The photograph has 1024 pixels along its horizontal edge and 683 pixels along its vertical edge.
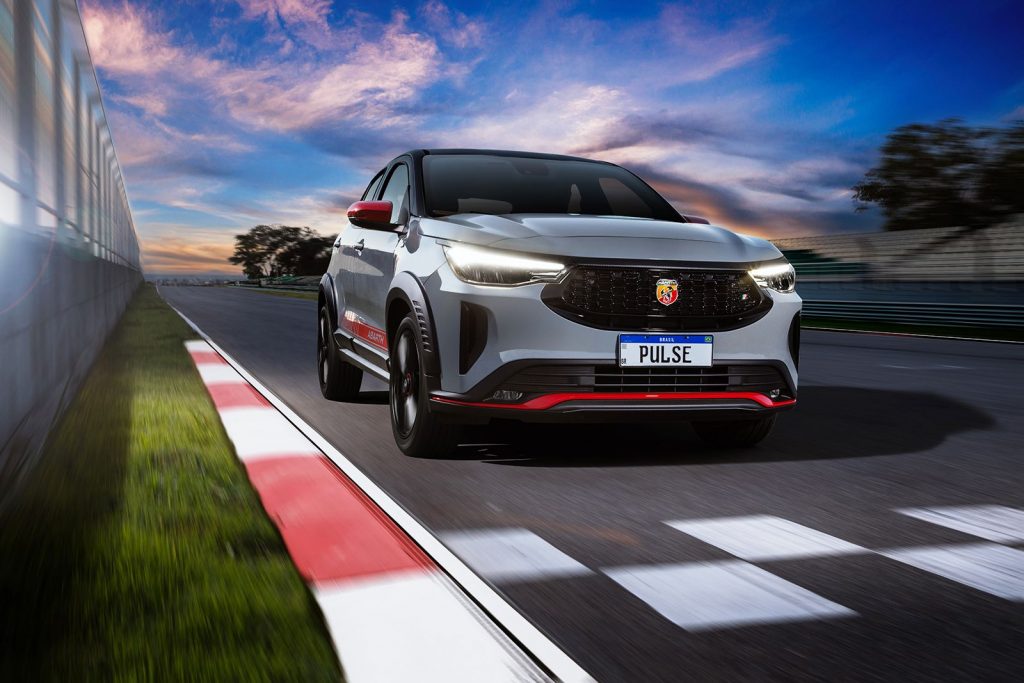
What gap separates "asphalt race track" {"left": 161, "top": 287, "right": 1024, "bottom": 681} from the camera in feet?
9.34

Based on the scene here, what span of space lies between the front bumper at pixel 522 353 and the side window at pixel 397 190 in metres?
1.47

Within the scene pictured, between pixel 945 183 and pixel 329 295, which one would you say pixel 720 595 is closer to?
pixel 329 295

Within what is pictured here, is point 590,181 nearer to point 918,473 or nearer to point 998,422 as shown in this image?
point 918,473

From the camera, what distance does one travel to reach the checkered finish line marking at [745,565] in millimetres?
3168

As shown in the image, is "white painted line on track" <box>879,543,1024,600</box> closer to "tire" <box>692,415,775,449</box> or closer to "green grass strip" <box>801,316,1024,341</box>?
"tire" <box>692,415,775,449</box>

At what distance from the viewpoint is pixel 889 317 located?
83.4 feet

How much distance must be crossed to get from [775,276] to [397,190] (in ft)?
9.01

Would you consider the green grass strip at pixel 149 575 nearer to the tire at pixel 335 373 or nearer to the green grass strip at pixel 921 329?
the tire at pixel 335 373

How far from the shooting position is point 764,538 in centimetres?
404

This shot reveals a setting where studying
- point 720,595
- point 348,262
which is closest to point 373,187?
point 348,262

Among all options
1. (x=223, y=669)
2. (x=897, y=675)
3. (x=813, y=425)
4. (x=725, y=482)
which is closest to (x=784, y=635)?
(x=897, y=675)

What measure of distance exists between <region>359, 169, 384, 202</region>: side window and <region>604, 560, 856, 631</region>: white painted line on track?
194 inches

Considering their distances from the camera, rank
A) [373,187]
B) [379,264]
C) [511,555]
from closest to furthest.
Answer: [511,555] < [379,264] < [373,187]

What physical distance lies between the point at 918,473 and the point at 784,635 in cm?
282
